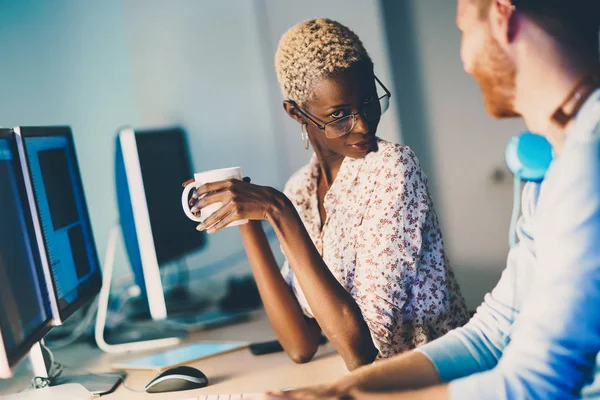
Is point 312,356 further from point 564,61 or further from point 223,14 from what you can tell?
point 223,14

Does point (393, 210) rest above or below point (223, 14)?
below

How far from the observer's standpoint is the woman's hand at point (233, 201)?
42.4 inches

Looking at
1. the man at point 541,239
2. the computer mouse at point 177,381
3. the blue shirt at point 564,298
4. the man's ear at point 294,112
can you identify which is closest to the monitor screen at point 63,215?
the computer mouse at point 177,381

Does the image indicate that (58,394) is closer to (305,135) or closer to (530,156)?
(305,135)

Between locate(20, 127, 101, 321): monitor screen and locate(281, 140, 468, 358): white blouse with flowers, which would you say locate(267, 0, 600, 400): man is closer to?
locate(281, 140, 468, 358): white blouse with flowers

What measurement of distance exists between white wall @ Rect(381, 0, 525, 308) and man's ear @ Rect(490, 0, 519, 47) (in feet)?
1.74

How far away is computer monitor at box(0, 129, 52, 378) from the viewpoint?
93 cm

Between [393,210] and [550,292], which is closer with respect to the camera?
[550,292]

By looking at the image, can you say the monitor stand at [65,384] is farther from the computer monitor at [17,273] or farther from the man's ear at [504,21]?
the man's ear at [504,21]

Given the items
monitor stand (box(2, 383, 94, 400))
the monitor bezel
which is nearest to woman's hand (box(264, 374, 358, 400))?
monitor stand (box(2, 383, 94, 400))

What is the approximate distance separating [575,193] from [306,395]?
0.38 meters

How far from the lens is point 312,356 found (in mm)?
1177

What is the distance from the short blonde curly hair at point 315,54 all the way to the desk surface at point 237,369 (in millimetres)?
519

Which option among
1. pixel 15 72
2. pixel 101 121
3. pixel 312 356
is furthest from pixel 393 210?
pixel 15 72
